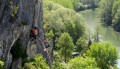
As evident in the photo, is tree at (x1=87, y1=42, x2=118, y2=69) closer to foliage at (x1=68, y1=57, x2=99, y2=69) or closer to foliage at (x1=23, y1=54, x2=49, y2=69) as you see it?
foliage at (x1=68, y1=57, x2=99, y2=69)

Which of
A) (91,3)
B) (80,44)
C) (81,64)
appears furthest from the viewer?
(91,3)

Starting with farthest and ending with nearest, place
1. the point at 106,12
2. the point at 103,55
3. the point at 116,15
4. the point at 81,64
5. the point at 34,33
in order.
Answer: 1. the point at 106,12
2. the point at 116,15
3. the point at 103,55
4. the point at 81,64
5. the point at 34,33

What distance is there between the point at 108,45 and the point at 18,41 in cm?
3119

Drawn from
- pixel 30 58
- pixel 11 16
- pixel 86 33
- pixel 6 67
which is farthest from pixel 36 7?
pixel 86 33

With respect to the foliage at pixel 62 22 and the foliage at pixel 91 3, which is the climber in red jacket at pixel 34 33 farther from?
the foliage at pixel 91 3

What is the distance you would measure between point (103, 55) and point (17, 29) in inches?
1199

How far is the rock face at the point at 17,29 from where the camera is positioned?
24.6 m

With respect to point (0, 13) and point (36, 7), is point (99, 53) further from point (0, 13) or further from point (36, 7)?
point (0, 13)

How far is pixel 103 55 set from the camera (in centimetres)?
5503

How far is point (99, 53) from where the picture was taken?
2188 inches

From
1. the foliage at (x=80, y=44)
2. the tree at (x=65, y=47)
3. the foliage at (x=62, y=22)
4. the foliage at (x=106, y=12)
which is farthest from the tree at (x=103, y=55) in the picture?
the foliage at (x=106, y=12)

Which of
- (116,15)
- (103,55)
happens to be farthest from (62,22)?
(116,15)

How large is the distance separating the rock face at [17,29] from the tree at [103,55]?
22.0m

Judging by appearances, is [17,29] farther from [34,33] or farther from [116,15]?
[116,15]
